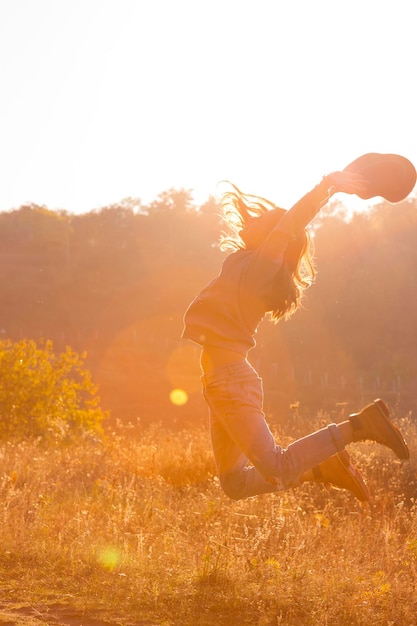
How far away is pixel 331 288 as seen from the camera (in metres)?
63.1

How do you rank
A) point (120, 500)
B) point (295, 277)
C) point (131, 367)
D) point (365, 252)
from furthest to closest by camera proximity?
point (365, 252), point (131, 367), point (120, 500), point (295, 277)

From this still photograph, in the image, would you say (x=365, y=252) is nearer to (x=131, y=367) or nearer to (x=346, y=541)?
(x=131, y=367)

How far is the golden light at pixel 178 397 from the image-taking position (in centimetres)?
4325

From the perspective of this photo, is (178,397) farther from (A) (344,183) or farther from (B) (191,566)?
(A) (344,183)

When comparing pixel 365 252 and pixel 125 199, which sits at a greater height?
pixel 125 199

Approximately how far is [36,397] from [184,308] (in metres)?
54.2

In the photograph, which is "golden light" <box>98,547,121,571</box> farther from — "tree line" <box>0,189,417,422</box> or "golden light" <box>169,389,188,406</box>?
"golden light" <box>169,389,188,406</box>

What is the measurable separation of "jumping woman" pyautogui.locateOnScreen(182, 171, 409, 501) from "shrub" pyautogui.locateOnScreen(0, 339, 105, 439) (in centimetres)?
1119

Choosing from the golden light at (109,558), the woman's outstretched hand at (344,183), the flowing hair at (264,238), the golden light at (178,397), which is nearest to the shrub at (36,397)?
the golden light at (109,558)

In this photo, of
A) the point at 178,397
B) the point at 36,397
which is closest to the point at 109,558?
the point at 36,397

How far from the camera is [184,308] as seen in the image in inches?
2803

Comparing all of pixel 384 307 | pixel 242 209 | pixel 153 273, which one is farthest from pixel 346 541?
pixel 153 273

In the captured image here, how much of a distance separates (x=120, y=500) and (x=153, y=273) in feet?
233

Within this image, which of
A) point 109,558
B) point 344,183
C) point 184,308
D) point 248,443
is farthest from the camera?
point 184,308
